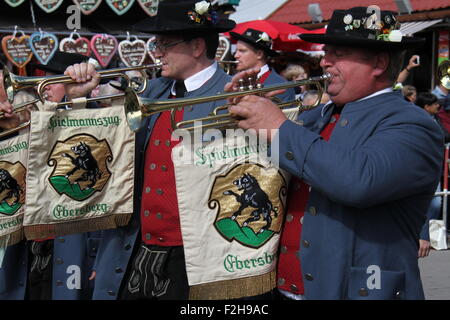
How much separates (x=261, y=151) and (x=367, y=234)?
547mm

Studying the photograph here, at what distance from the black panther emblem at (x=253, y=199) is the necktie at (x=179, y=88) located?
1.02 meters

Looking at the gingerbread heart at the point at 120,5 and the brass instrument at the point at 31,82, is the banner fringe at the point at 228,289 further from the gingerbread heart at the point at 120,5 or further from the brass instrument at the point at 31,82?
the gingerbread heart at the point at 120,5

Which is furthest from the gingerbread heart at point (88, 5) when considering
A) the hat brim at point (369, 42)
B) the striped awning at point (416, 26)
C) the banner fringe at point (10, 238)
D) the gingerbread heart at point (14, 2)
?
the hat brim at point (369, 42)

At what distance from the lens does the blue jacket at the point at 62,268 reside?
167 inches

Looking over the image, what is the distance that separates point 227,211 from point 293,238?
30cm

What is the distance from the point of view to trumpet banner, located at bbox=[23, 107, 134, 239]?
3.26 metres

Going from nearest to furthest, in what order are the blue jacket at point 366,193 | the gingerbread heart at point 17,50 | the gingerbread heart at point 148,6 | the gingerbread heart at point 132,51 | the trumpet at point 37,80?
the blue jacket at point 366,193 < the trumpet at point 37,80 < the gingerbread heart at point 17,50 < the gingerbread heart at point 132,51 < the gingerbread heart at point 148,6

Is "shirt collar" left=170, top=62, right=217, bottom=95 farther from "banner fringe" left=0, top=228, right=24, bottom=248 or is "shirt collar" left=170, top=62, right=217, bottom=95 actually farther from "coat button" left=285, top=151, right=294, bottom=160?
"banner fringe" left=0, top=228, right=24, bottom=248

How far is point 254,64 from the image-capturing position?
280 inches

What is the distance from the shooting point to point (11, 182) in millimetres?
3686

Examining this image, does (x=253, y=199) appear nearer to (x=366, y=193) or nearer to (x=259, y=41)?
(x=366, y=193)

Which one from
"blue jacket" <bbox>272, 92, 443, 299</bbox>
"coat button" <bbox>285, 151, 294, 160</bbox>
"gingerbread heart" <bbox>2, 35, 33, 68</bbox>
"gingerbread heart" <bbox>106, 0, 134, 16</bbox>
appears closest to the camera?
"blue jacket" <bbox>272, 92, 443, 299</bbox>

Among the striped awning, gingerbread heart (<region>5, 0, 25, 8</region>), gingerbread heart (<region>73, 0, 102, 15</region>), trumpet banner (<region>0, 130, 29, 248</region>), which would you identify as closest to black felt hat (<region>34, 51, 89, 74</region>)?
trumpet banner (<region>0, 130, 29, 248</region>)

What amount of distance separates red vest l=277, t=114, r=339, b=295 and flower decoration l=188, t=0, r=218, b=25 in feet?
3.76
